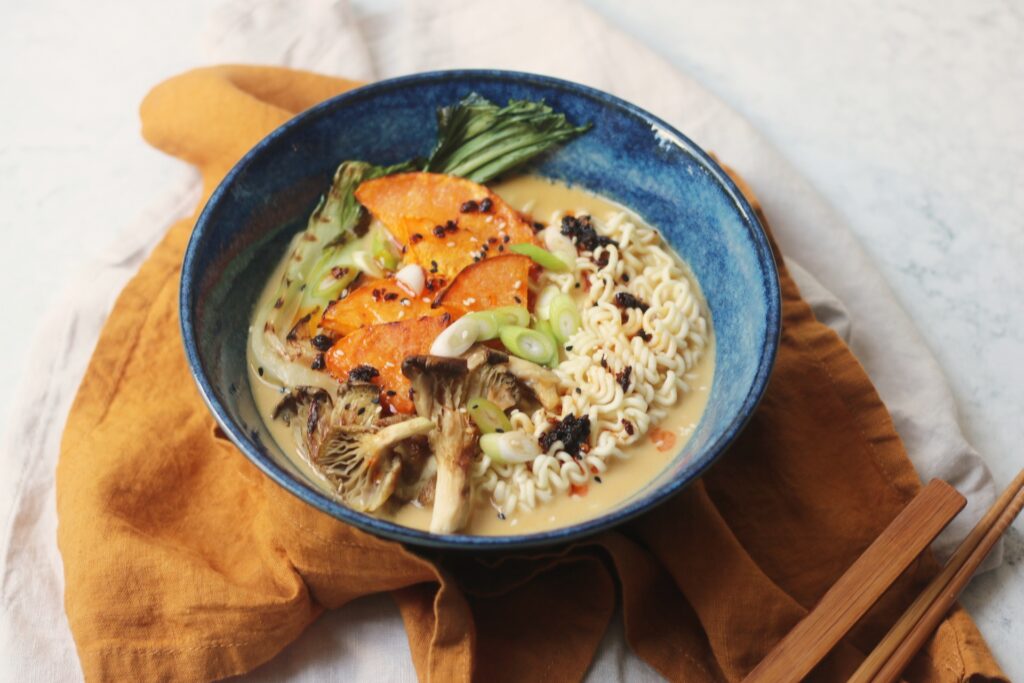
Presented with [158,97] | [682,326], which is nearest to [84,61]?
[158,97]

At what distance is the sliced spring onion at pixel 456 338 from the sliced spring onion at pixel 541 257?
0.47m

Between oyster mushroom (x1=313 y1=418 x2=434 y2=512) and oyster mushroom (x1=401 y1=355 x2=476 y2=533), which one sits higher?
oyster mushroom (x1=401 y1=355 x2=476 y2=533)

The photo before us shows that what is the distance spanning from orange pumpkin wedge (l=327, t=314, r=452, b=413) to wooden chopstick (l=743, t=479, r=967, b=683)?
64.2 inches

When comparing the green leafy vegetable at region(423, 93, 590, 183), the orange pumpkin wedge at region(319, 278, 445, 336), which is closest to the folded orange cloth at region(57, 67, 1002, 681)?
the orange pumpkin wedge at region(319, 278, 445, 336)

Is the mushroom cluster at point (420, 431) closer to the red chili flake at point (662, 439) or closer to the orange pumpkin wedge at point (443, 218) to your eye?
the red chili flake at point (662, 439)

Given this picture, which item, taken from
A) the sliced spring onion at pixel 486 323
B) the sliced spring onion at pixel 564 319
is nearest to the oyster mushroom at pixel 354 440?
the sliced spring onion at pixel 486 323

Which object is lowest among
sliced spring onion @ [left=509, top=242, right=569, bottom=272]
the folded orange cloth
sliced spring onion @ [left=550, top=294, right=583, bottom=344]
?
the folded orange cloth

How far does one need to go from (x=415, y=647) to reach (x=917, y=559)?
1.88m

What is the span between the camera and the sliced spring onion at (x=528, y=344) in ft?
12.6

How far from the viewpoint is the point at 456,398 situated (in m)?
3.61

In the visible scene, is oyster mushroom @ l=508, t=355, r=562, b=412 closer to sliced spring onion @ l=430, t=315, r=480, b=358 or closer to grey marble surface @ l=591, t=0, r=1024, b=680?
sliced spring onion @ l=430, t=315, r=480, b=358

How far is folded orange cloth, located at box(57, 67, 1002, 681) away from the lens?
144 inches

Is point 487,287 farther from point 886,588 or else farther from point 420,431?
point 886,588

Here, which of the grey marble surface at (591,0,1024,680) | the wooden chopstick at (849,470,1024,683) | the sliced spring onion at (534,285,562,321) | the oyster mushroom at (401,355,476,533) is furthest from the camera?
the grey marble surface at (591,0,1024,680)
